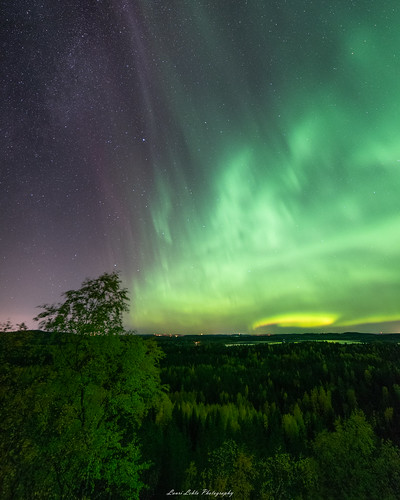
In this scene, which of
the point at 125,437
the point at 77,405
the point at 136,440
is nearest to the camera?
the point at 77,405

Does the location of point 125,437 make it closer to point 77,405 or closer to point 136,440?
point 136,440

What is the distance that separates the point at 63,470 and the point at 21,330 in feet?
30.3

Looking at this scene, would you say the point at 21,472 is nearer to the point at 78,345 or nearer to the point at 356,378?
the point at 78,345

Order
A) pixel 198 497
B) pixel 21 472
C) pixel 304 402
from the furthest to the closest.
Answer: pixel 304 402
pixel 198 497
pixel 21 472

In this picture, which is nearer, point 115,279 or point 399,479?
point 115,279

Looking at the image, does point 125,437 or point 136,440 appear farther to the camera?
point 125,437

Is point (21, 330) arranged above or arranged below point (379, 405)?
above

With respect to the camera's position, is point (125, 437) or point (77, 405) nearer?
point (77, 405)

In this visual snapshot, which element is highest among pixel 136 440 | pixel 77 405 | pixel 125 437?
pixel 77 405

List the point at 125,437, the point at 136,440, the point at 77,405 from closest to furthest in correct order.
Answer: the point at 77,405 < the point at 136,440 < the point at 125,437

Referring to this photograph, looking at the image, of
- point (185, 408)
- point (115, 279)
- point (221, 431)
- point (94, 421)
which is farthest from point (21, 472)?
point (185, 408)

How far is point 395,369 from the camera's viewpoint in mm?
96438

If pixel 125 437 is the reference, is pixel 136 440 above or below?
above

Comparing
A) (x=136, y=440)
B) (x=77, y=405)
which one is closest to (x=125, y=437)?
(x=136, y=440)
